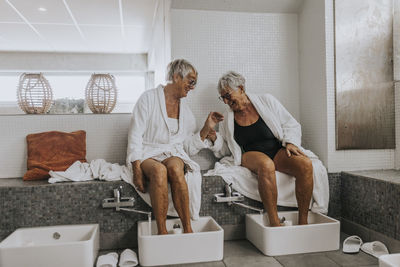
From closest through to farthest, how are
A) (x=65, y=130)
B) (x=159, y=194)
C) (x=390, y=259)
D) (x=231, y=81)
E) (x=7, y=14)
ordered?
(x=390, y=259)
(x=159, y=194)
(x=231, y=81)
(x=65, y=130)
(x=7, y=14)

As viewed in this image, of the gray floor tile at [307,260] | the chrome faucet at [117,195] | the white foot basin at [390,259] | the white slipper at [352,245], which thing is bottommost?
the gray floor tile at [307,260]

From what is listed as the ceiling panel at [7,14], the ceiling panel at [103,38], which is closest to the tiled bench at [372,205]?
the ceiling panel at [103,38]

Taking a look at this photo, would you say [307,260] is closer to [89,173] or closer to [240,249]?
[240,249]

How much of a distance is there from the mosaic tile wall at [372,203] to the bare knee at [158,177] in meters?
1.39

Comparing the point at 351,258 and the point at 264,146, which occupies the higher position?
the point at 264,146

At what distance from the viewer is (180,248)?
1939 millimetres

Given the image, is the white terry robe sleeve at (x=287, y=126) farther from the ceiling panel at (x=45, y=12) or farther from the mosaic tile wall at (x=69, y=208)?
the ceiling panel at (x=45, y=12)

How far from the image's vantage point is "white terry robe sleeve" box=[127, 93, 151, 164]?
7.52 feet

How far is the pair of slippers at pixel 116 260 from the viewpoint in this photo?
76.0 inches

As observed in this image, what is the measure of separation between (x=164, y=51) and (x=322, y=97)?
4.94ft

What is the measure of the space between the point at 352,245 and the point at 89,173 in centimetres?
188

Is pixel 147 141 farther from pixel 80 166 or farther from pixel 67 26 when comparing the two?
pixel 67 26

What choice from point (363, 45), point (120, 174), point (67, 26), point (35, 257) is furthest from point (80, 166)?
point (363, 45)

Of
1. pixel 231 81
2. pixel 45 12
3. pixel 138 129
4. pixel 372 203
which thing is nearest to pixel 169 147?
pixel 138 129
